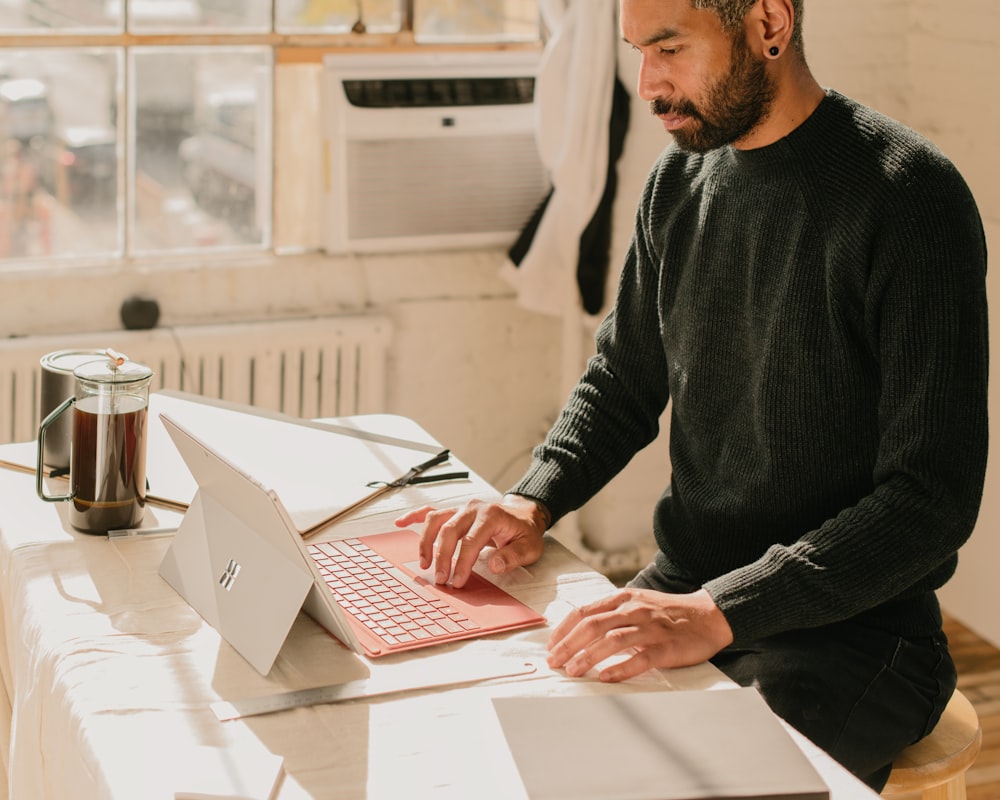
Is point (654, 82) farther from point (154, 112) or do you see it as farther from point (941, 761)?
point (154, 112)

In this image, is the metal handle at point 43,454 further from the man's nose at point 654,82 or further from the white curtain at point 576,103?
the white curtain at point 576,103

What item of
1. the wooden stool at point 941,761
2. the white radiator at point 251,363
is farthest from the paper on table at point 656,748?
the white radiator at point 251,363

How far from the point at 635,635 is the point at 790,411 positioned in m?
0.44

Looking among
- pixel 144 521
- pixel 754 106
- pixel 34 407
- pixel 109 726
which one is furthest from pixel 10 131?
pixel 109 726

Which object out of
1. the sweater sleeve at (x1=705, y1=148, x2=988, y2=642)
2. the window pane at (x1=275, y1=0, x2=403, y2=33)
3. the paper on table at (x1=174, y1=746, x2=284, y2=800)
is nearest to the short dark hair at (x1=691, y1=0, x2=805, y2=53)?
the sweater sleeve at (x1=705, y1=148, x2=988, y2=642)

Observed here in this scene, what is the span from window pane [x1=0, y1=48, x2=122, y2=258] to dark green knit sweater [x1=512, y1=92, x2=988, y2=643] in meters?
1.54

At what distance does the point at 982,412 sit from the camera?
147 cm

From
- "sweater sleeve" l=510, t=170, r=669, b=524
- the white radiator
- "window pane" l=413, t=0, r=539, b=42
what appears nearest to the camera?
"sweater sleeve" l=510, t=170, r=669, b=524

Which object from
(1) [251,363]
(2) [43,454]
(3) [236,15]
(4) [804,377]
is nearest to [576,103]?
(3) [236,15]

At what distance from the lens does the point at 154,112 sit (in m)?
3.02

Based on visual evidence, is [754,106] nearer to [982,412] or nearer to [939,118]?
[982,412]

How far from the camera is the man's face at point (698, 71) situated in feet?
5.20

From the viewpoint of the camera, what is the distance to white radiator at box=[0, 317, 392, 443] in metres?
2.86

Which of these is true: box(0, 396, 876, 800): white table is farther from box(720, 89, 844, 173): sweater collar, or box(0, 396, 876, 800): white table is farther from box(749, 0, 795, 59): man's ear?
box(749, 0, 795, 59): man's ear
